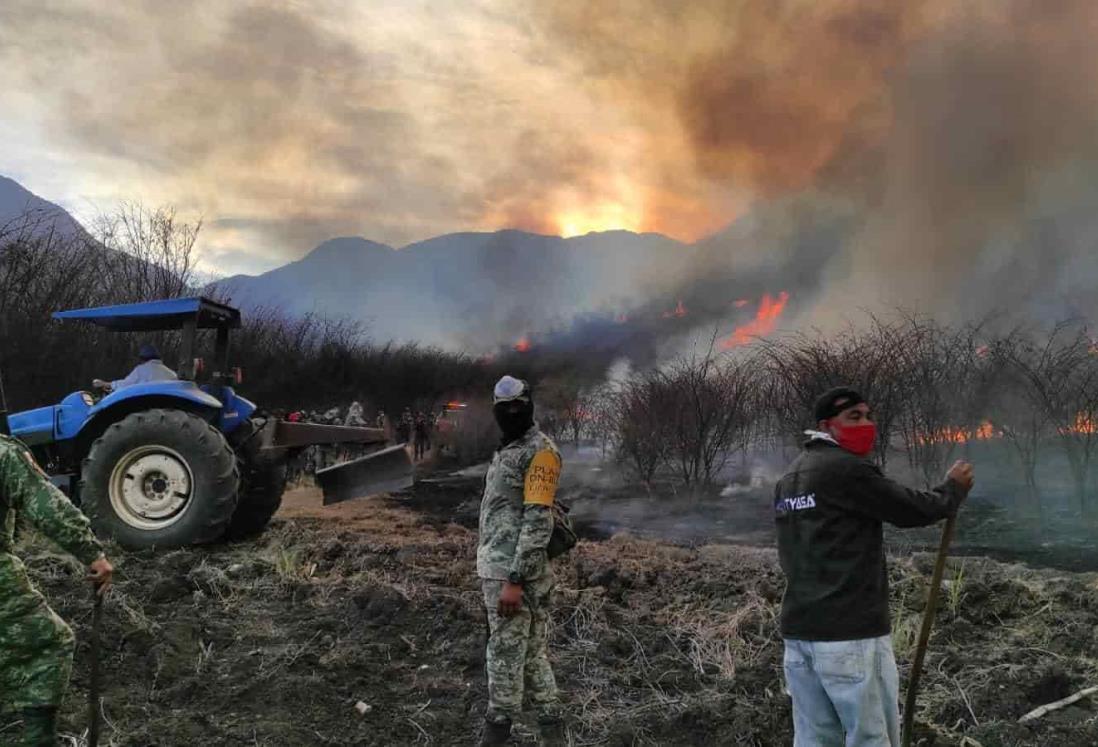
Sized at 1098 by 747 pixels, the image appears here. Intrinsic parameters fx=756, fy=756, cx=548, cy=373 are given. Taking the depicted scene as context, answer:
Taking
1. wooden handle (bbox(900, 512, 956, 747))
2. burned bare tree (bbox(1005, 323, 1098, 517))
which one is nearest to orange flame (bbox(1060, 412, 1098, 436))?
burned bare tree (bbox(1005, 323, 1098, 517))

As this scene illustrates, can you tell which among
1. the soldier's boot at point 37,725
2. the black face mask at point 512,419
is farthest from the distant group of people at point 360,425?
the soldier's boot at point 37,725

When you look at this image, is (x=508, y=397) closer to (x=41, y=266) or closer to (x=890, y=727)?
(x=890, y=727)

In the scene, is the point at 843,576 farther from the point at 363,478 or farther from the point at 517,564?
the point at 363,478

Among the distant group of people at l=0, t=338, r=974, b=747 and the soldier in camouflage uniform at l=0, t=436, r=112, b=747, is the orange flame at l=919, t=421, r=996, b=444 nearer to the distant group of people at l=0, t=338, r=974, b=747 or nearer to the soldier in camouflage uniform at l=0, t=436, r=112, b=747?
the distant group of people at l=0, t=338, r=974, b=747

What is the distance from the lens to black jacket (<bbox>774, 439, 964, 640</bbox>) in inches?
99.0

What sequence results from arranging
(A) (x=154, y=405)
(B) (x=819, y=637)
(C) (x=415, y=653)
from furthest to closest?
(A) (x=154, y=405)
(C) (x=415, y=653)
(B) (x=819, y=637)

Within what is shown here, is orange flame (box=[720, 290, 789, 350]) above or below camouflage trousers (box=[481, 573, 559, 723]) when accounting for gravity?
above

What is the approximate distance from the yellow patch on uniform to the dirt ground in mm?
Answer: 1121

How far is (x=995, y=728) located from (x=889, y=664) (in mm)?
1205

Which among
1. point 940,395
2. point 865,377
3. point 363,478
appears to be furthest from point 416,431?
point 940,395

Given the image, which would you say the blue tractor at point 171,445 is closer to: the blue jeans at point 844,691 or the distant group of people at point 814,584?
the distant group of people at point 814,584

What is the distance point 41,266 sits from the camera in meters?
11.4

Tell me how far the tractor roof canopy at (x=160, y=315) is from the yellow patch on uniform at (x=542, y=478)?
13.8 feet

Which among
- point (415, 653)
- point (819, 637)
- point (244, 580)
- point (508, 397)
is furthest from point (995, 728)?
point (244, 580)
